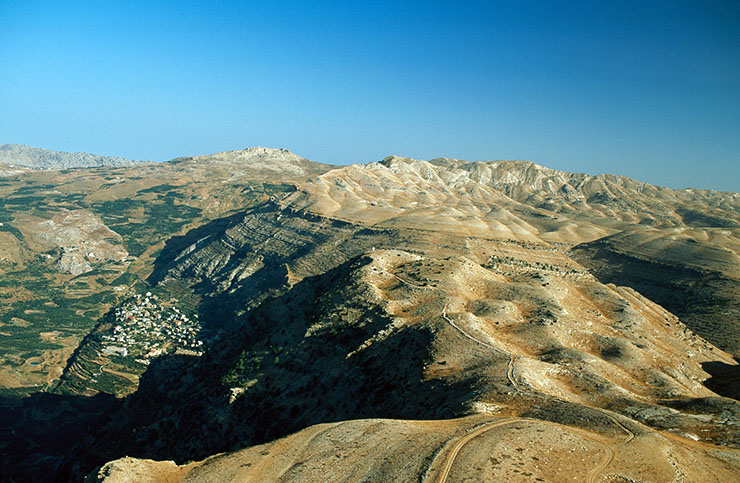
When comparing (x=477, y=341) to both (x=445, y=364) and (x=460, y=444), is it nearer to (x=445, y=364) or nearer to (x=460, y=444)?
(x=445, y=364)

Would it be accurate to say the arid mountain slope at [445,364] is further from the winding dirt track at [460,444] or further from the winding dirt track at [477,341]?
the winding dirt track at [460,444]

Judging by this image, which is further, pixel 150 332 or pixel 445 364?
pixel 150 332

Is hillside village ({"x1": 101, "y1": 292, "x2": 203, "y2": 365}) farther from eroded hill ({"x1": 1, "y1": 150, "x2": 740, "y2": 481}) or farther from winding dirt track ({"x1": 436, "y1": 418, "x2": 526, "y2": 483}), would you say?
winding dirt track ({"x1": 436, "y1": 418, "x2": 526, "y2": 483})

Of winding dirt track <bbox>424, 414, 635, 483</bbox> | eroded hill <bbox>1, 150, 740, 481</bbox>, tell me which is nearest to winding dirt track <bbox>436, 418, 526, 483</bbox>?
winding dirt track <bbox>424, 414, 635, 483</bbox>

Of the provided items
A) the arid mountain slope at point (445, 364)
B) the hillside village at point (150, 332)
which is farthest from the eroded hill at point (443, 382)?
the hillside village at point (150, 332)

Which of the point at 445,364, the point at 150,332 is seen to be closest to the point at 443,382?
the point at 445,364

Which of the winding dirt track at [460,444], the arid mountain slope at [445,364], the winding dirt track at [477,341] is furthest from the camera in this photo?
the winding dirt track at [477,341]

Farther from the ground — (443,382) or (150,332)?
(443,382)

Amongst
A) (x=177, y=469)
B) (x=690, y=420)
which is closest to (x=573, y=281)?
(x=690, y=420)

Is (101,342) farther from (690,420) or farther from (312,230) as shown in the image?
(690,420)
